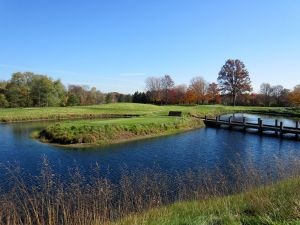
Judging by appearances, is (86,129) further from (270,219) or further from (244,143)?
(270,219)

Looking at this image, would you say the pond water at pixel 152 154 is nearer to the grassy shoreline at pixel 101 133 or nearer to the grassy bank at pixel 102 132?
the grassy shoreline at pixel 101 133

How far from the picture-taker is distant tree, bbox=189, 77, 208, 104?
104938mm

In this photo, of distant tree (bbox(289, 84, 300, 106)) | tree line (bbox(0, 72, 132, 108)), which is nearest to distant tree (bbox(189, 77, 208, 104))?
distant tree (bbox(289, 84, 300, 106))

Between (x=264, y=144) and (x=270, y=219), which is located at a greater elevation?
(x=270, y=219)

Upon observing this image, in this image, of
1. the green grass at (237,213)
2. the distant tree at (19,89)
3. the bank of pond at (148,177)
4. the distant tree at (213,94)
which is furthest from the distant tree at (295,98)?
the green grass at (237,213)

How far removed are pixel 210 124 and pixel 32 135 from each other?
29.0 m

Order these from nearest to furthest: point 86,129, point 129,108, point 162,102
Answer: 1. point 86,129
2. point 129,108
3. point 162,102

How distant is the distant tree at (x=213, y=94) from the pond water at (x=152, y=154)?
231ft

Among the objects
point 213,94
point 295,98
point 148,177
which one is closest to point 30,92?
point 213,94

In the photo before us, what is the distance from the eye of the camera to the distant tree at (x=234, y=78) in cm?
8912

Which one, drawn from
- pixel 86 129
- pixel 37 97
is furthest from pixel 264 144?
pixel 37 97

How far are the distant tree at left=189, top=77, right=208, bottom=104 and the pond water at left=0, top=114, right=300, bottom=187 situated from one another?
2764 inches

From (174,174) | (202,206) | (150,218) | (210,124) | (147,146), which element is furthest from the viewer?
(210,124)

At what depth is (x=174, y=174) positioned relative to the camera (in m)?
18.1
